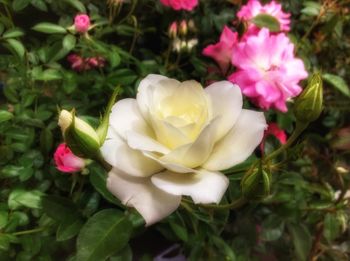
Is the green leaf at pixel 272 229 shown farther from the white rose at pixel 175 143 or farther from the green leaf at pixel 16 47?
the green leaf at pixel 16 47

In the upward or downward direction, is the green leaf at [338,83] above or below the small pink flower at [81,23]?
below

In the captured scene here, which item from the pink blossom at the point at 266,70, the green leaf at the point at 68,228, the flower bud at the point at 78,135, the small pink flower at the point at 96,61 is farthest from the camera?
the small pink flower at the point at 96,61

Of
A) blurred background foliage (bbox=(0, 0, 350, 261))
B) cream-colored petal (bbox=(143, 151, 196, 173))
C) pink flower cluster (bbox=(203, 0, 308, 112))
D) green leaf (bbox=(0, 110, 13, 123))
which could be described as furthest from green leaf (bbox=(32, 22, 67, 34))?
cream-colored petal (bbox=(143, 151, 196, 173))

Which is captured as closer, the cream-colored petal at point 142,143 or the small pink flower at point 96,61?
the cream-colored petal at point 142,143

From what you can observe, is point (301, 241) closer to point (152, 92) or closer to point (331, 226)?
point (331, 226)

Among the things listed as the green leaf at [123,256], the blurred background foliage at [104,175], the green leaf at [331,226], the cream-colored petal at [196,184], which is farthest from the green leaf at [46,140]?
the green leaf at [331,226]

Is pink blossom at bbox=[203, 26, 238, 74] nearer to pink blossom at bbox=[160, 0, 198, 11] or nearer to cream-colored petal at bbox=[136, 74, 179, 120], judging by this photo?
pink blossom at bbox=[160, 0, 198, 11]
